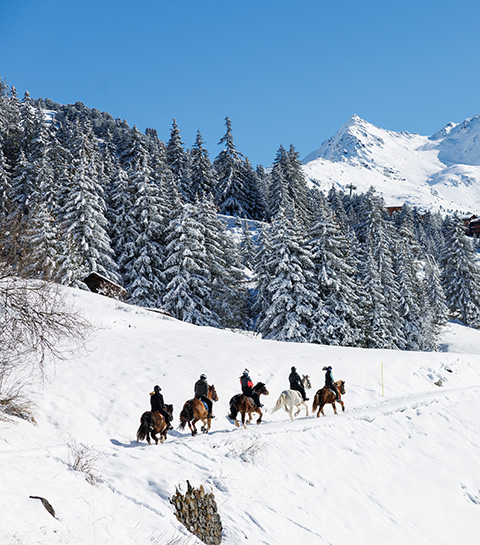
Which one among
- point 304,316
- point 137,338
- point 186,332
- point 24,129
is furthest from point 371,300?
point 24,129

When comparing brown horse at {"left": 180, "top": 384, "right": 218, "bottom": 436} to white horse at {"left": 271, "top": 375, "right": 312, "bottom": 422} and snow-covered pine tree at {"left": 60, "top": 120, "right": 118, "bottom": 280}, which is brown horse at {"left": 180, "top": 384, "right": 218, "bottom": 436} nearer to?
white horse at {"left": 271, "top": 375, "right": 312, "bottom": 422}

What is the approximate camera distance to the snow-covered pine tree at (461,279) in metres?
64.1

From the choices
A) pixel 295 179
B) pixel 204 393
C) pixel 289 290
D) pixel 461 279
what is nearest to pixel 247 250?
pixel 295 179

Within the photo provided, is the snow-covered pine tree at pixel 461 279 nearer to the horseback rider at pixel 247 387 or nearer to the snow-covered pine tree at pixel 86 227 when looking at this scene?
the snow-covered pine tree at pixel 86 227

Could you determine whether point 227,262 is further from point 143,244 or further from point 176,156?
point 176,156

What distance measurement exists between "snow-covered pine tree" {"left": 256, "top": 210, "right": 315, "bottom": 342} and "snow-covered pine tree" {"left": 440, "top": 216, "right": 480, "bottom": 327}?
35513 mm

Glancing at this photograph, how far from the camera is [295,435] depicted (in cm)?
1427

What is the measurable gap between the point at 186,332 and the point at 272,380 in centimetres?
811

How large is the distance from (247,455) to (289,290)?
84.0ft

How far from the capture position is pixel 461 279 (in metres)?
64.9

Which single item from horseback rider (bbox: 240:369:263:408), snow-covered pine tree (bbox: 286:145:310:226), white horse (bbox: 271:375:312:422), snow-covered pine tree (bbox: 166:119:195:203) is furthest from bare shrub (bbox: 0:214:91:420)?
snow-covered pine tree (bbox: 166:119:195:203)

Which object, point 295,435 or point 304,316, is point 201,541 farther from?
point 304,316

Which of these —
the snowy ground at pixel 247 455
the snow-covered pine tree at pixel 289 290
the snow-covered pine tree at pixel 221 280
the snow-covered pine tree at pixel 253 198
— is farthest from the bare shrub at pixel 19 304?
the snow-covered pine tree at pixel 253 198

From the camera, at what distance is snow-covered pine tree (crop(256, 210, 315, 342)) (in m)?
35.8
